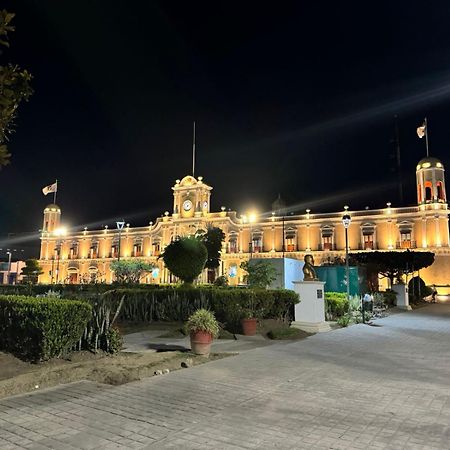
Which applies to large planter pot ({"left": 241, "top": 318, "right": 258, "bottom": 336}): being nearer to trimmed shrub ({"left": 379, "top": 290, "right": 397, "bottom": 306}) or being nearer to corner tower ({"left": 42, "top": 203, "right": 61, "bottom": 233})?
trimmed shrub ({"left": 379, "top": 290, "right": 397, "bottom": 306})

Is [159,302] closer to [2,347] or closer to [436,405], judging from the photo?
[2,347]

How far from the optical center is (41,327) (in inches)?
302

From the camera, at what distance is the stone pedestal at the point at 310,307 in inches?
626

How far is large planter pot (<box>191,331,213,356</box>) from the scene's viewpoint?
9.46 metres

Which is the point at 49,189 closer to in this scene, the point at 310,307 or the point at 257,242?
the point at 257,242

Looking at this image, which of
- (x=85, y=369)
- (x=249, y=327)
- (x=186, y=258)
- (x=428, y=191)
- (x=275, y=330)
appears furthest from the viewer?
(x=428, y=191)

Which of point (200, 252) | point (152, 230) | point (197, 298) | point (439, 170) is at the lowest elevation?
point (197, 298)

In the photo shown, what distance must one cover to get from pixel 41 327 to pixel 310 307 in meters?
11.0

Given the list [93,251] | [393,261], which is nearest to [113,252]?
[93,251]

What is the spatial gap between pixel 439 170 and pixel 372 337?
5001cm

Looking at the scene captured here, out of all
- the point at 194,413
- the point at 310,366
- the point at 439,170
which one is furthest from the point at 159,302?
the point at 439,170

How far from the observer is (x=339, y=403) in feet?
19.2

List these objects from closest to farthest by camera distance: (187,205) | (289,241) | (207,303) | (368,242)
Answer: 1. (207,303)
2. (368,242)
3. (289,241)
4. (187,205)

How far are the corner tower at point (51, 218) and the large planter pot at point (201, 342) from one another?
83.0m
